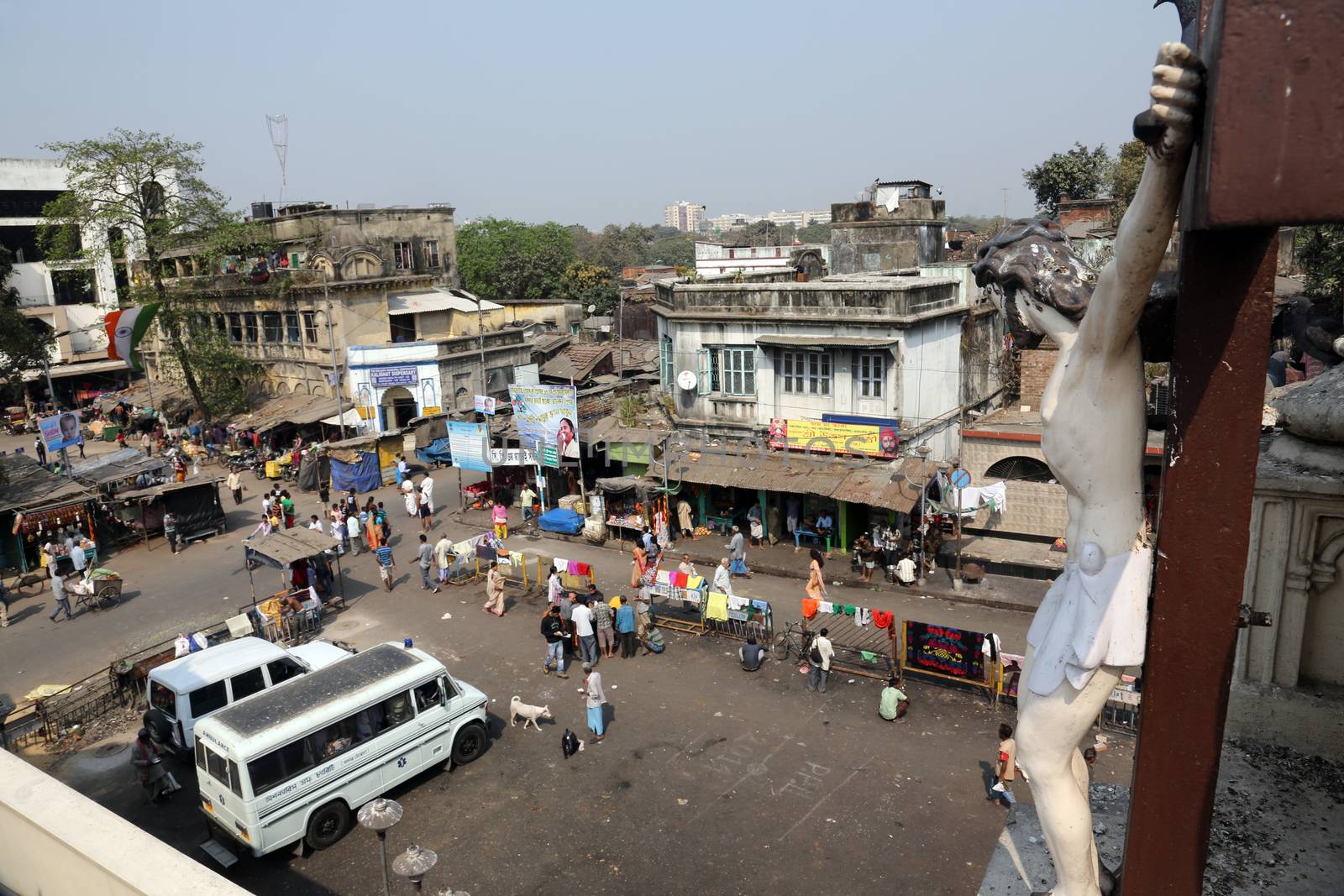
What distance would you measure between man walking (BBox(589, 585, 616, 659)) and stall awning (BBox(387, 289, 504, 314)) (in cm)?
2491

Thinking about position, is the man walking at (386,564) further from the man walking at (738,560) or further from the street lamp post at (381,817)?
the street lamp post at (381,817)

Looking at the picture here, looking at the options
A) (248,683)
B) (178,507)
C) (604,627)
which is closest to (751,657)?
(604,627)

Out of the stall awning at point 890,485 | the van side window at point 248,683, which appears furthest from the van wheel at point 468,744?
the stall awning at point 890,485

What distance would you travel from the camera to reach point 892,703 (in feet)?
43.4

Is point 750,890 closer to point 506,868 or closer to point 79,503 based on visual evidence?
point 506,868

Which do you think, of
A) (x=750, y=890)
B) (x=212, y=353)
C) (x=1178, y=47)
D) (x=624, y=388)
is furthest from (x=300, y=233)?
(x=1178, y=47)

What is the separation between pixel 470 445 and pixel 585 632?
1156 cm

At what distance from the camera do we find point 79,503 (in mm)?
22500

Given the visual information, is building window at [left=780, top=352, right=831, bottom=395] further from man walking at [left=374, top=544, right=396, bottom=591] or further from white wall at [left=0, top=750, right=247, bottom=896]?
white wall at [left=0, top=750, right=247, bottom=896]

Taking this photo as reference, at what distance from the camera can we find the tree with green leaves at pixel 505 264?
217ft

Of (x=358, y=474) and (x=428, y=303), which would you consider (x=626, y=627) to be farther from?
(x=428, y=303)

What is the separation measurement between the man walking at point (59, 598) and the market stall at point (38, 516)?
2.28 meters

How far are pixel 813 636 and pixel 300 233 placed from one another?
32143 mm

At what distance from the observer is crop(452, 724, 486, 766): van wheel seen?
41.4 ft
